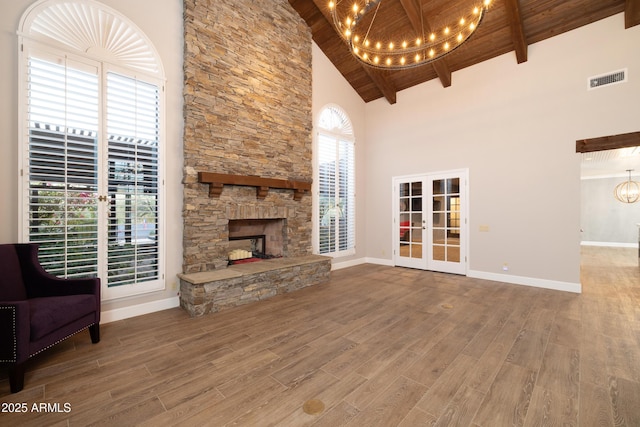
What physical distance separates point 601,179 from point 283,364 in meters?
13.9

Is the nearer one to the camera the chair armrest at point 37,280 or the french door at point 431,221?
the chair armrest at point 37,280

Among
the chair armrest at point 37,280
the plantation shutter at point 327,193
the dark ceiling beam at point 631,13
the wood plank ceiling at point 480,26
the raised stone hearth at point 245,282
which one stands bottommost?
the raised stone hearth at point 245,282

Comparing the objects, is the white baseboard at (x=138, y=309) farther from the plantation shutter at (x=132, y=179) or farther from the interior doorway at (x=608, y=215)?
the interior doorway at (x=608, y=215)

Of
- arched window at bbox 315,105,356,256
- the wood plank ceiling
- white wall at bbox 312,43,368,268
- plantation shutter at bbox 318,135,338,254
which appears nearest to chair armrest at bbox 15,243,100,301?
arched window at bbox 315,105,356,256

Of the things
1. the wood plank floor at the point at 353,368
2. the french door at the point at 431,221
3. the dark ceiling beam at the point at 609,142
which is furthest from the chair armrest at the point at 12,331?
the dark ceiling beam at the point at 609,142

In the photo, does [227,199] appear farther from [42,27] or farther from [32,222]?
[42,27]

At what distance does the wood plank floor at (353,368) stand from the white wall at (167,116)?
304mm

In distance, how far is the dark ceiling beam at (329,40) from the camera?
204 inches

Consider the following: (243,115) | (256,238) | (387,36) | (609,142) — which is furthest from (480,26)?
Answer: (256,238)

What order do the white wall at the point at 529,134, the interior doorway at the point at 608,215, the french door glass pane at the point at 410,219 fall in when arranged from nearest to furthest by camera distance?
the white wall at the point at 529,134, the french door glass pane at the point at 410,219, the interior doorway at the point at 608,215

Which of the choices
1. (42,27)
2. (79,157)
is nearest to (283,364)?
(79,157)

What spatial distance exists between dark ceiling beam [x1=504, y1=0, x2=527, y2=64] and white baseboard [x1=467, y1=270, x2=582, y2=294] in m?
3.89

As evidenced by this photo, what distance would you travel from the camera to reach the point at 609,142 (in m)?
4.11

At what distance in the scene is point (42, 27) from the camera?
9.24 ft
